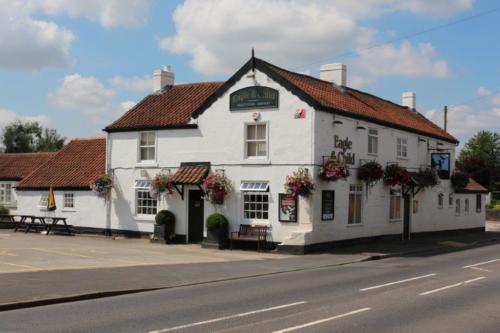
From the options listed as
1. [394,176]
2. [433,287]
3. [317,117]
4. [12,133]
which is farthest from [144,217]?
[12,133]

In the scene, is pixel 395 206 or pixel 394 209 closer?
pixel 394 209

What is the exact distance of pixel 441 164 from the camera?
32500 mm

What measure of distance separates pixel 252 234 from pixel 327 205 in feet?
10.3

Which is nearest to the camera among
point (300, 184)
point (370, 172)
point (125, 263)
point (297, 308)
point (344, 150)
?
point (297, 308)

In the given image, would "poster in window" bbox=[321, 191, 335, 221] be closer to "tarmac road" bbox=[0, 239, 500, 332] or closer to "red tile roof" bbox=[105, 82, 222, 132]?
"red tile roof" bbox=[105, 82, 222, 132]

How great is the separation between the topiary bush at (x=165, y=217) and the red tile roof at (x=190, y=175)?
1.65 metres

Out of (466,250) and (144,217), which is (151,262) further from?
(466,250)

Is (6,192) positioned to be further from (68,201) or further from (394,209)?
(394,209)

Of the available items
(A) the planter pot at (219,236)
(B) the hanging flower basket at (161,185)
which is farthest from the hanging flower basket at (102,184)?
(A) the planter pot at (219,236)

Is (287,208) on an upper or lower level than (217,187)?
lower

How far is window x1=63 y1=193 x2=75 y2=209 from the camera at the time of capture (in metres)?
30.5

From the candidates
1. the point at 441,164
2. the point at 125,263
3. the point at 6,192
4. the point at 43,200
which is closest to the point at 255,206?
the point at 125,263

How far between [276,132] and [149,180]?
6.81 m

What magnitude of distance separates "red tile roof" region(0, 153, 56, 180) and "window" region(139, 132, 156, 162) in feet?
52.8
